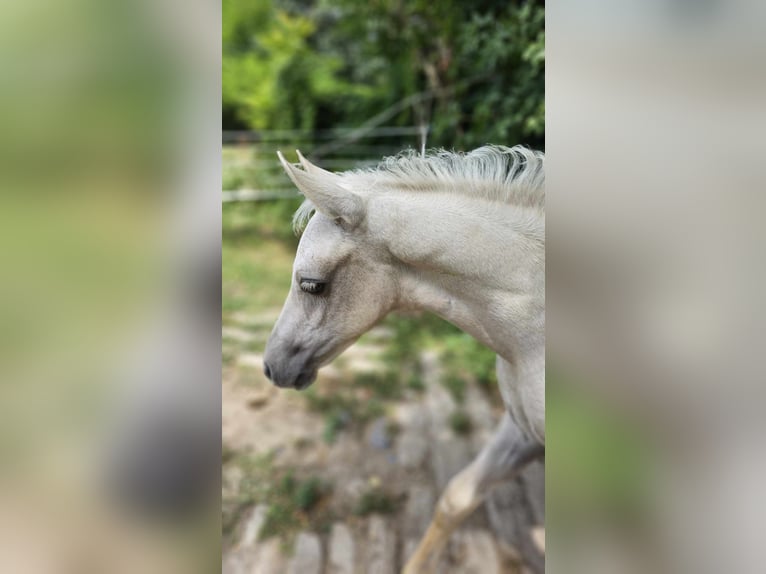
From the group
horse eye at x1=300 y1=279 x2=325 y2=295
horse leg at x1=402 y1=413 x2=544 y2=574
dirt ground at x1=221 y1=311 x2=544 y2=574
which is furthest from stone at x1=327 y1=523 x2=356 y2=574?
horse eye at x1=300 y1=279 x2=325 y2=295

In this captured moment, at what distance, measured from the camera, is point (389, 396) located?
332 cm

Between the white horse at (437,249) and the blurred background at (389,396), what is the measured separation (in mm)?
161

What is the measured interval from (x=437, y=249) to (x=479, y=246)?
89mm

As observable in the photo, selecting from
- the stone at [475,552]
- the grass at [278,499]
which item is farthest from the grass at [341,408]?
the stone at [475,552]

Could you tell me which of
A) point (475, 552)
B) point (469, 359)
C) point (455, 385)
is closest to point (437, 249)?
point (475, 552)

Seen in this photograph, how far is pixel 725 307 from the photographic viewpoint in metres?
0.51

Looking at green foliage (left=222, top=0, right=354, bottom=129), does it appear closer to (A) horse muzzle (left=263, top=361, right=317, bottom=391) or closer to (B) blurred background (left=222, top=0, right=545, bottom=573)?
(B) blurred background (left=222, top=0, right=545, bottom=573)

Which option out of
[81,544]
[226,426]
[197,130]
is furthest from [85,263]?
[226,426]

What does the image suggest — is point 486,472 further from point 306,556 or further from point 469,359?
point 469,359

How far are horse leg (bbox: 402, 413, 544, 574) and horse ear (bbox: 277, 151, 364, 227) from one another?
0.84 m

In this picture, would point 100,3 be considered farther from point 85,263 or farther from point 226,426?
point 226,426

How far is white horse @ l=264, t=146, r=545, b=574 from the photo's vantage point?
105cm

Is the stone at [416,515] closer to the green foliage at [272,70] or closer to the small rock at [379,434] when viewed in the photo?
the small rock at [379,434]

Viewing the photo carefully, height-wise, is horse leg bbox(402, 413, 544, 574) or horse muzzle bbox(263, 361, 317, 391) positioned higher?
horse muzzle bbox(263, 361, 317, 391)
